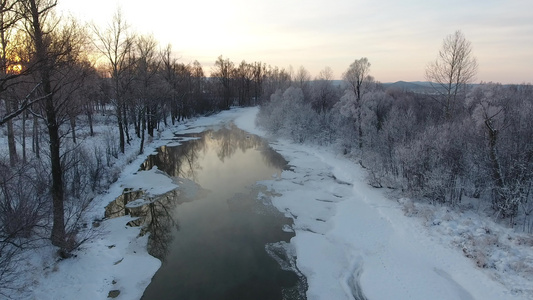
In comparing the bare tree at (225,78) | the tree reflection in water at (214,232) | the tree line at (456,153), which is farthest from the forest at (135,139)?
the bare tree at (225,78)

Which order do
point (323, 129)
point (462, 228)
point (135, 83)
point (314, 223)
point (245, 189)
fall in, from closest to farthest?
point (462, 228)
point (314, 223)
point (245, 189)
point (135, 83)
point (323, 129)

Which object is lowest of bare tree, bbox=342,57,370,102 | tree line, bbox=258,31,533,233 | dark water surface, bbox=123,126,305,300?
dark water surface, bbox=123,126,305,300

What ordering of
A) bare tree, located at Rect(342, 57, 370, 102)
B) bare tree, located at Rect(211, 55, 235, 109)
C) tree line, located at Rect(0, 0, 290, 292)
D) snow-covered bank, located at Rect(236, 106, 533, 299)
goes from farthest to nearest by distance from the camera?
bare tree, located at Rect(211, 55, 235, 109) → bare tree, located at Rect(342, 57, 370, 102) → snow-covered bank, located at Rect(236, 106, 533, 299) → tree line, located at Rect(0, 0, 290, 292)

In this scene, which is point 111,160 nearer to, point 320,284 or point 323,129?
Answer: point 320,284

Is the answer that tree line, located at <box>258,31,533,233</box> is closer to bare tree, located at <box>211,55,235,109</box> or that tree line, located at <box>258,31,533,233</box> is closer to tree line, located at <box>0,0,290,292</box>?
tree line, located at <box>0,0,290,292</box>

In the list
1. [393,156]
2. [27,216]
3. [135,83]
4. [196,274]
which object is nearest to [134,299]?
[196,274]

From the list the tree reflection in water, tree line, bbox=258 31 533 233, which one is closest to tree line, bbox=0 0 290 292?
the tree reflection in water

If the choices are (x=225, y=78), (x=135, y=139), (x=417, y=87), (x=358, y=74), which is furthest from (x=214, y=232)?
(x=225, y=78)
